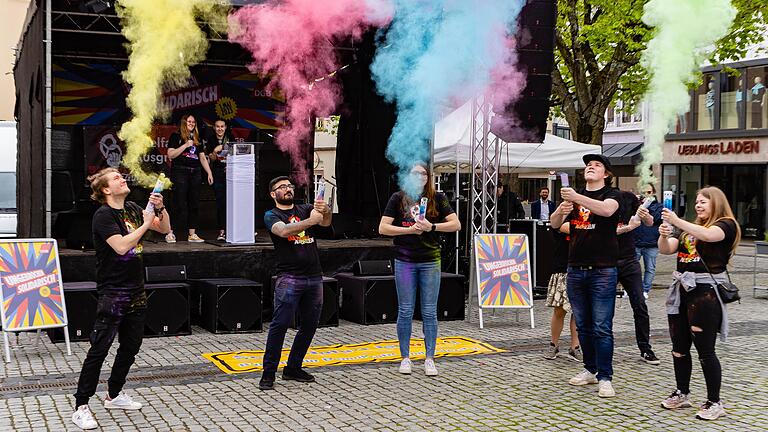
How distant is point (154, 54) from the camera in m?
9.56

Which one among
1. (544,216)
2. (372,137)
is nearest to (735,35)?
(544,216)

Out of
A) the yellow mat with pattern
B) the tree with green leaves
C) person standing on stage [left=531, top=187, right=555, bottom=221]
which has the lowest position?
the yellow mat with pattern

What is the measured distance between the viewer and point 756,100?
89.6ft

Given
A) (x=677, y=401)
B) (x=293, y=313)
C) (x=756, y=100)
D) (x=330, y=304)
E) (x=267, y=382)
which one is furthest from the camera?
(x=756, y=100)

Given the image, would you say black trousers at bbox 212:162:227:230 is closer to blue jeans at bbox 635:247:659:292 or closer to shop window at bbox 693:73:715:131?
blue jeans at bbox 635:247:659:292

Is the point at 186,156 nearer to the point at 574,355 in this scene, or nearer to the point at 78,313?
the point at 78,313

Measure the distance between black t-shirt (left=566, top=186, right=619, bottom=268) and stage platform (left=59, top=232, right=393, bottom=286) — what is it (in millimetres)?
4901

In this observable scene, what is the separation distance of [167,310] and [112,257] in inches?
143

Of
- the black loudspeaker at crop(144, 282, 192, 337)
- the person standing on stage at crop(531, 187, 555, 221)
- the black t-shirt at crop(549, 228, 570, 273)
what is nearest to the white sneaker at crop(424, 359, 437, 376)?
the black t-shirt at crop(549, 228, 570, 273)

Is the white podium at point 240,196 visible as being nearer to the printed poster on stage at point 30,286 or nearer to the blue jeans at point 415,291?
the printed poster on stage at point 30,286

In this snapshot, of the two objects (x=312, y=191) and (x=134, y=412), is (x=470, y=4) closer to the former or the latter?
(x=134, y=412)

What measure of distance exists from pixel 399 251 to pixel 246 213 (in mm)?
4006

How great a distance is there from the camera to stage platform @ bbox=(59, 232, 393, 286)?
31.6ft

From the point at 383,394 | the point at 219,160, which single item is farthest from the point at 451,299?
the point at 219,160
